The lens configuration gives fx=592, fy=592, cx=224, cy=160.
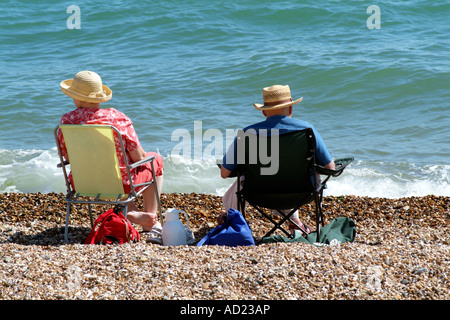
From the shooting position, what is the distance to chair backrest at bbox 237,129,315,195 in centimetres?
435

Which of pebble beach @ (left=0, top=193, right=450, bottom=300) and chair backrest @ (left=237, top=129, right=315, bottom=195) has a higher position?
chair backrest @ (left=237, top=129, right=315, bottom=195)

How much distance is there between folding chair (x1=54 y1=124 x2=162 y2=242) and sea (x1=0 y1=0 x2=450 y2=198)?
2710 mm

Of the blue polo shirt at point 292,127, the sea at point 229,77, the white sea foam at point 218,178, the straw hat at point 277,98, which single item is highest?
the straw hat at point 277,98

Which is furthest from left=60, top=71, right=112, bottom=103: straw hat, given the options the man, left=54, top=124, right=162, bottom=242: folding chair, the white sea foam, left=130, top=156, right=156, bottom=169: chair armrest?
the white sea foam

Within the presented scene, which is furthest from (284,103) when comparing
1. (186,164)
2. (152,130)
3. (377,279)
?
(152,130)

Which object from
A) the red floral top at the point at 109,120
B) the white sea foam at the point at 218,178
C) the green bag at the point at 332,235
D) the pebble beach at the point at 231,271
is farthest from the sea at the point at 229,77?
the pebble beach at the point at 231,271

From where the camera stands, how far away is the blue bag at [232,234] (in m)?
4.33

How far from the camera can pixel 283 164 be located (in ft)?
14.6

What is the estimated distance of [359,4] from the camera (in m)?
16.8

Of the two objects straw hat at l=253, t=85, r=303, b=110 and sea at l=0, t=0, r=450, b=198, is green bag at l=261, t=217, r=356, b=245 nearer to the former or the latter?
straw hat at l=253, t=85, r=303, b=110

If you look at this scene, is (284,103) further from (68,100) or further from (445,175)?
(68,100)

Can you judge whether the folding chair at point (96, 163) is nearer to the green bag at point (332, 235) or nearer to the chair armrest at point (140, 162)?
the chair armrest at point (140, 162)

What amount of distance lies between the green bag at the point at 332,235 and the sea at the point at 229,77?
7.88 feet
